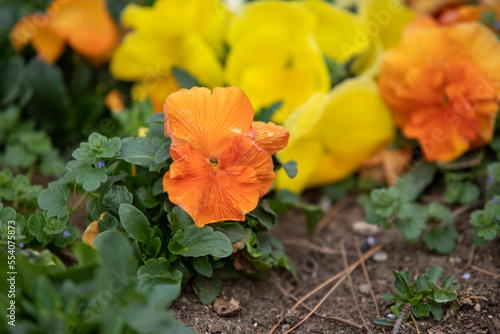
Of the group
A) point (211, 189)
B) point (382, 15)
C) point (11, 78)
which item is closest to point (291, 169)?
point (211, 189)

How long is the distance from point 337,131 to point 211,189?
80cm

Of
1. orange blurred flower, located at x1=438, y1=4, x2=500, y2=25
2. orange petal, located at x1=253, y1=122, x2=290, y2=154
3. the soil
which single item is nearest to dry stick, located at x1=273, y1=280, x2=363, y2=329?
the soil

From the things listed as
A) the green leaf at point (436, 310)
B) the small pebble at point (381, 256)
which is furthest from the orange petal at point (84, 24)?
the green leaf at point (436, 310)

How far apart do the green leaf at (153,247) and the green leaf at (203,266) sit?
10cm

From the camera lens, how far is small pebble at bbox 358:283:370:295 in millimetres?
1317

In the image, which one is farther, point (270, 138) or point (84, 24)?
point (84, 24)

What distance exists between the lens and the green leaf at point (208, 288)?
1.16 meters

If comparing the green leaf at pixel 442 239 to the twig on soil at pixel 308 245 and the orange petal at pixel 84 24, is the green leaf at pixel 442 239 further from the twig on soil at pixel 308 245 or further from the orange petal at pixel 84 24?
the orange petal at pixel 84 24

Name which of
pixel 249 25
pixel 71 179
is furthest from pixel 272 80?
pixel 71 179

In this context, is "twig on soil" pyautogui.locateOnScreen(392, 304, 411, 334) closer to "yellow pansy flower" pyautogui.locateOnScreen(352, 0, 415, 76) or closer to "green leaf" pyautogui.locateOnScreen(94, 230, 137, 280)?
"green leaf" pyautogui.locateOnScreen(94, 230, 137, 280)

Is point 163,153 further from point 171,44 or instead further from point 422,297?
point 171,44

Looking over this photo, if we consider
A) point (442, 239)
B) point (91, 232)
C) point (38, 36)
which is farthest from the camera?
point (38, 36)

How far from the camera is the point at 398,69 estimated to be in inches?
62.1

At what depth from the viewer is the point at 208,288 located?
1177 millimetres
